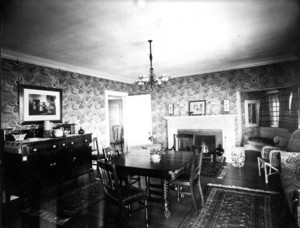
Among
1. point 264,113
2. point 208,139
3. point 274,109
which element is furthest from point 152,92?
point 274,109

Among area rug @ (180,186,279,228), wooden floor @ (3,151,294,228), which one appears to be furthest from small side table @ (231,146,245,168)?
area rug @ (180,186,279,228)

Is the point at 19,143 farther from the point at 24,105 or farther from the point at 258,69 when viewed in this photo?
the point at 258,69

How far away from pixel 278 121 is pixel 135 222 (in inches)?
255

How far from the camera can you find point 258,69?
523 centimetres

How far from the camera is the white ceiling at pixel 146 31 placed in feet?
7.95

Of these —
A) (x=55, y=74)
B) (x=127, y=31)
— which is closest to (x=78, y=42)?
(x=127, y=31)

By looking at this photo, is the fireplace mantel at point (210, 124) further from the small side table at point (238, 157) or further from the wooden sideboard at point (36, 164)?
the wooden sideboard at point (36, 164)

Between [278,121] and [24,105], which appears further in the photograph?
[278,121]

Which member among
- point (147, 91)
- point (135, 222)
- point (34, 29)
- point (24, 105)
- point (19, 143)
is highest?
point (34, 29)

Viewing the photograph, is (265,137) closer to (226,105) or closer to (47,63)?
(226,105)

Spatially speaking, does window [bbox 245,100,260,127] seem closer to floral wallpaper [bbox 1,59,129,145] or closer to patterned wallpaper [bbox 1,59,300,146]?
patterned wallpaper [bbox 1,59,300,146]

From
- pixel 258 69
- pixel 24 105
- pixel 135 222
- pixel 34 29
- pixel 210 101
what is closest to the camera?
pixel 135 222

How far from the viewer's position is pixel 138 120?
672cm

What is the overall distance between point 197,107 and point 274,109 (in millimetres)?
3263
